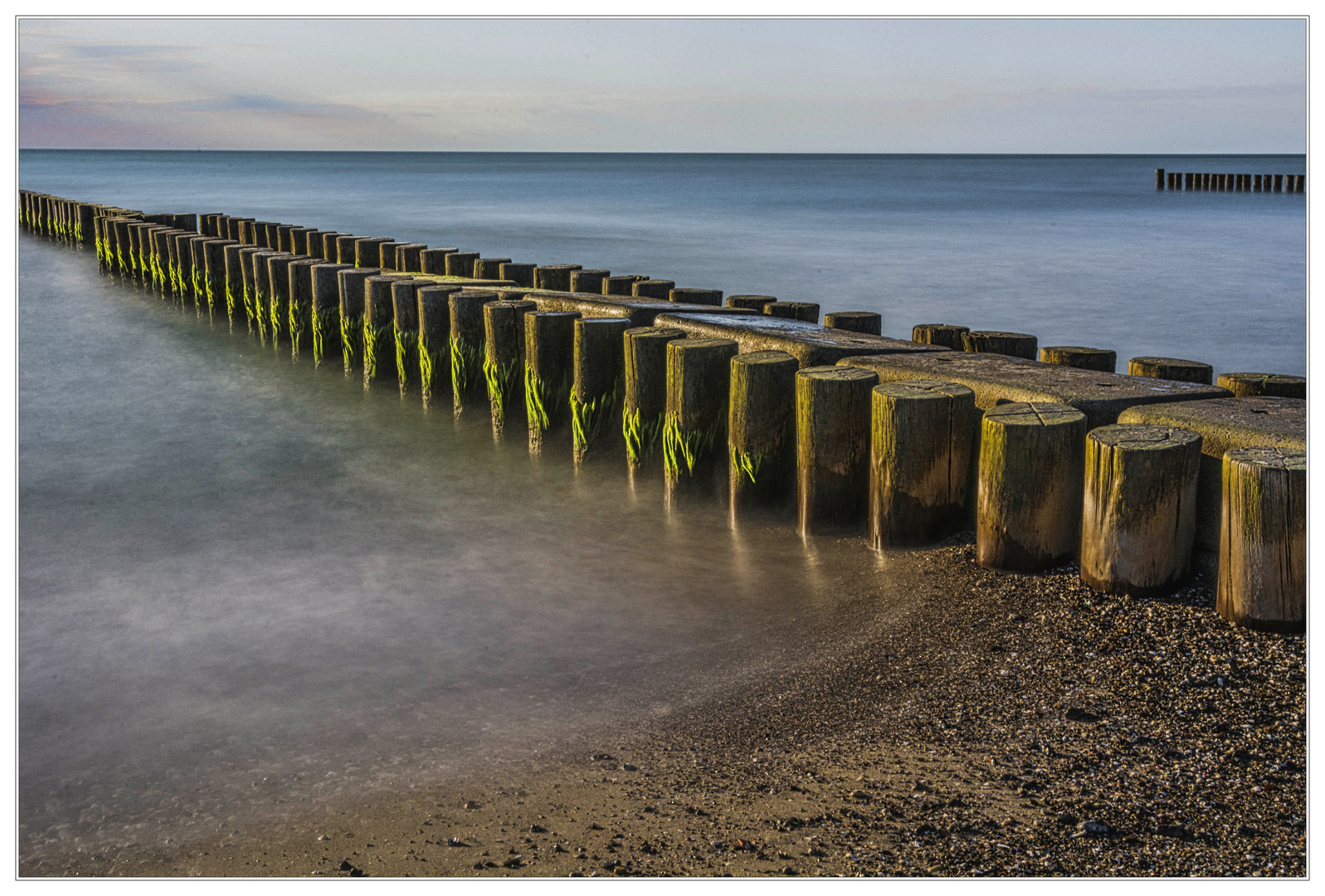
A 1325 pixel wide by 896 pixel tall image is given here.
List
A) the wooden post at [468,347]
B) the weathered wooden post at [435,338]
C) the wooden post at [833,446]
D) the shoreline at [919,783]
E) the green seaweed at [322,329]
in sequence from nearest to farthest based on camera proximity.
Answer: the shoreline at [919,783] < the wooden post at [833,446] < the wooden post at [468,347] < the weathered wooden post at [435,338] < the green seaweed at [322,329]

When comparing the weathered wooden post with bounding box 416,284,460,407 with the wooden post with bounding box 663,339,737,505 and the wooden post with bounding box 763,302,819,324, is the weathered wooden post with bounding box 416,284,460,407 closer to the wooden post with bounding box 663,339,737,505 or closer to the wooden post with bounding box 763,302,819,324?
the wooden post with bounding box 763,302,819,324

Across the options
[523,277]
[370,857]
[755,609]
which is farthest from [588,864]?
[523,277]

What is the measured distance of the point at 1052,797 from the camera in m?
2.76

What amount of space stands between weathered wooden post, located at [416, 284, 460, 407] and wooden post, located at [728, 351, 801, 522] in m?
3.09

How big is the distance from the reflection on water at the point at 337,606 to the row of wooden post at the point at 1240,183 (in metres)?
51.8

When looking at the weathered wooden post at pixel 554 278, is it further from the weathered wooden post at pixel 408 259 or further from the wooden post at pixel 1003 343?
the wooden post at pixel 1003 343

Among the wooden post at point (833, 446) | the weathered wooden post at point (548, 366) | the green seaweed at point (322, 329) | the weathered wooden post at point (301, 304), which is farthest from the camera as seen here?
the weathered wooden post at point (301, 304)

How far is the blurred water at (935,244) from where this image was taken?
13938 mm

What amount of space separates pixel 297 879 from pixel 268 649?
60.7 inches

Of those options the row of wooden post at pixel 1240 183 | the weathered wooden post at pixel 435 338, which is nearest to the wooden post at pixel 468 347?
the weathered wooden post at pixel 435 338

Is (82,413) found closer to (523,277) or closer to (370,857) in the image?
(523,277)

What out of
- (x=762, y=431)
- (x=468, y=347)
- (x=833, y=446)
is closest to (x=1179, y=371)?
(x=833, y=446)

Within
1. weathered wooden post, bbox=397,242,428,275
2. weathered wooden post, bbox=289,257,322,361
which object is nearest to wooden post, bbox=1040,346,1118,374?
weathered wooden post, bbox=397,242,428,275

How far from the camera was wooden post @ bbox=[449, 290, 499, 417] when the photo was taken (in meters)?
7.07
